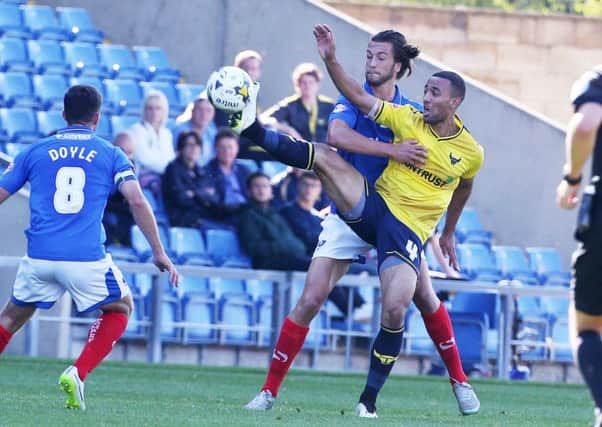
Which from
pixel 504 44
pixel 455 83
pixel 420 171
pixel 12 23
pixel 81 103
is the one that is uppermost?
pixel 504 44

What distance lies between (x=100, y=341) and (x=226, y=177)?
736 cm

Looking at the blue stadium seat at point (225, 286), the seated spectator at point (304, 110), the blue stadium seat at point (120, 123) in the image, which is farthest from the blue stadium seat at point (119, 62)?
the blue stadium seat at point (225, 286)

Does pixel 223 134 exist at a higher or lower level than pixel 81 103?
lower

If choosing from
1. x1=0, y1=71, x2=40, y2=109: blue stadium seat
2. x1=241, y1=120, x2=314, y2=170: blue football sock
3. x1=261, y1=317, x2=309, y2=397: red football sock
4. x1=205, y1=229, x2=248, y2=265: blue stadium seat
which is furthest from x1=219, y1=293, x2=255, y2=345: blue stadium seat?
x1=241, y1=120, x2=314, y2=170: blue football sock

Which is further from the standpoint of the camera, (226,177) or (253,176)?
(226,177)

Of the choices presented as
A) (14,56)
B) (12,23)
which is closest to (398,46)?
(14,56)

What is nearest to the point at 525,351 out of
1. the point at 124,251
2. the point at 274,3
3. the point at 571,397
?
the point at 571,397

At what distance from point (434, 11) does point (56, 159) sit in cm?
1436

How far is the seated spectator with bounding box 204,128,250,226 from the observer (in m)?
16.1

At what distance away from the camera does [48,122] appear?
1683 cm

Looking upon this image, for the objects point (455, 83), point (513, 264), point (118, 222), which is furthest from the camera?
point (513, 264)

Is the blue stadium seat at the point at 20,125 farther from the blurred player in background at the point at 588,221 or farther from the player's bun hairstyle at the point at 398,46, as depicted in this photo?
the blurred player in background at the point at 588,221

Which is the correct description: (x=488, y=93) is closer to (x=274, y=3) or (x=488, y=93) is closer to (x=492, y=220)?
(x=492, y=220)

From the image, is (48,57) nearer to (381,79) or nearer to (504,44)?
(504,44)
